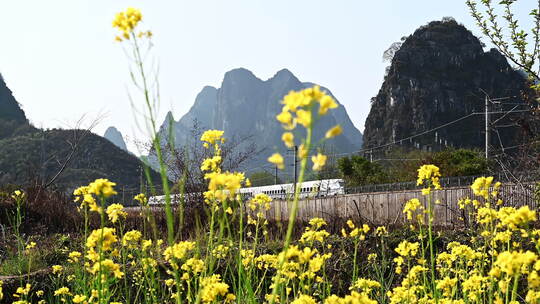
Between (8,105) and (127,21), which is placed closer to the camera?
(127,21)

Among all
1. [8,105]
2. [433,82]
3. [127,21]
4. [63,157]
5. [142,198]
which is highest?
[433,82]

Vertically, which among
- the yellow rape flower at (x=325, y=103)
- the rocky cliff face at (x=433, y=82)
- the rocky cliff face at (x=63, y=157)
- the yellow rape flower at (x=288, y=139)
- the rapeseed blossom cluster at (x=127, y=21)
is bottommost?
the yellow rape flower at (x=288, y=139)

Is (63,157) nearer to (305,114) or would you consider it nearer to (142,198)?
(142,198)

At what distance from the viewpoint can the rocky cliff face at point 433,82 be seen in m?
89.2

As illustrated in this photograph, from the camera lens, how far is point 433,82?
91.6m

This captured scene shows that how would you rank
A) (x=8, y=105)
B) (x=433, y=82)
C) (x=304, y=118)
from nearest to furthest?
(x=304, y=118), (x=8, y=105), (x=433, y=82)

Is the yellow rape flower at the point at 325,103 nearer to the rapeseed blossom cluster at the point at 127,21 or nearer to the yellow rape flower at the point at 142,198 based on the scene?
the rapeseed blossom cluster at the point at 127,21

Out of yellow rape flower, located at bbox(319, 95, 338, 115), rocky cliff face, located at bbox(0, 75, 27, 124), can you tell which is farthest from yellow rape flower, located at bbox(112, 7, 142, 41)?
Result: rocky cliff face, located at bbox(0, 75, 27, 124)

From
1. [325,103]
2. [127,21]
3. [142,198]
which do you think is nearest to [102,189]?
[127,21]

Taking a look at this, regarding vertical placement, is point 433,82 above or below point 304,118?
above

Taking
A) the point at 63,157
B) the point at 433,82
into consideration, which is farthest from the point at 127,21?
the point at 433,82

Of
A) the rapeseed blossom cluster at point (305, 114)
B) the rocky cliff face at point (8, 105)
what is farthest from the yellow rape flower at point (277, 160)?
the rocky cliff face at point (8, 105)

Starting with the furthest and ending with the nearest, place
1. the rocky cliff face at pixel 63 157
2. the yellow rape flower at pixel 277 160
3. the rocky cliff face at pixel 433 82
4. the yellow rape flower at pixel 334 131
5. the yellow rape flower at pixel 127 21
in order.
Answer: the rocky cliff face at pixel 433 82, the rocky cliff face at pixel 63 157, the yellow rape flower at pixel 127 21, the yellow rape flower at pixel 277 160, the yellow rape flower at pixel 334 131

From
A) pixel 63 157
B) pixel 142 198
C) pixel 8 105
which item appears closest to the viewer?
pixel 142 198
